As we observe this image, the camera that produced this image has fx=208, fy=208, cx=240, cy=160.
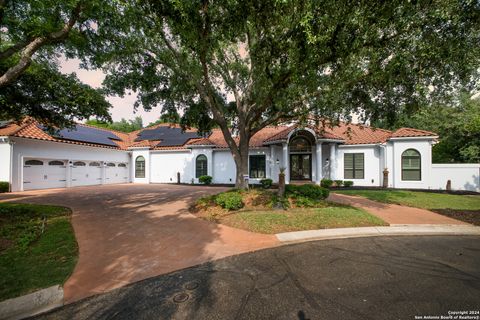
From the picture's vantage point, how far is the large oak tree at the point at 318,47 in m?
6.14

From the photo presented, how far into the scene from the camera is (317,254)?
5375 mm

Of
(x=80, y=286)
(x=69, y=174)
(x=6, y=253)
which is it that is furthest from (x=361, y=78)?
(x=69, y=174)

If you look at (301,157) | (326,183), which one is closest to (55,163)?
(301,157)

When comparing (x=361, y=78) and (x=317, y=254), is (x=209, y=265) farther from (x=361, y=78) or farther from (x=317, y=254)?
(x=361, y=78)

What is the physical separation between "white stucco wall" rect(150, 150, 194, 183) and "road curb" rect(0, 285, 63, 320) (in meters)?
18.9

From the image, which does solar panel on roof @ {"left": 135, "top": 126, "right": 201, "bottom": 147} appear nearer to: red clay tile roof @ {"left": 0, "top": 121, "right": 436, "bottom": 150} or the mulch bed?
red clay tile roof @ {"left": 0, "top": 121, "right": 436, "bottom": 150}

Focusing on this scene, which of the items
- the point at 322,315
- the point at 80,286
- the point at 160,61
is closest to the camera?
the point at 322,315

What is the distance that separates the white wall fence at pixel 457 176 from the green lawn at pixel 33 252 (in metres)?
22.3

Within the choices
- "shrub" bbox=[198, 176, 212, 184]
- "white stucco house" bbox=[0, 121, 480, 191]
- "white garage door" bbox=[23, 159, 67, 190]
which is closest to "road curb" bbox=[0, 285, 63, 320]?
"white stucco house" bbox=[0, 121, 480, 191]

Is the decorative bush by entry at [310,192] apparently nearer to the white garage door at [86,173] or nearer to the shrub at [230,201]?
the shrub at [230,201]

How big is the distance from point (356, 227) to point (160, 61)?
36.4 ft

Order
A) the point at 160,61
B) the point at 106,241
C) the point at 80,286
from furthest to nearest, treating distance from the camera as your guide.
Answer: the point at 160,61, the point at 106,241, the point at 80,286

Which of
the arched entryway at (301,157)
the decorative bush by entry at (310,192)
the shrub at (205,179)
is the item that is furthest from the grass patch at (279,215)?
the shrub at (205,179)

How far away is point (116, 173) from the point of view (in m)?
23.7
